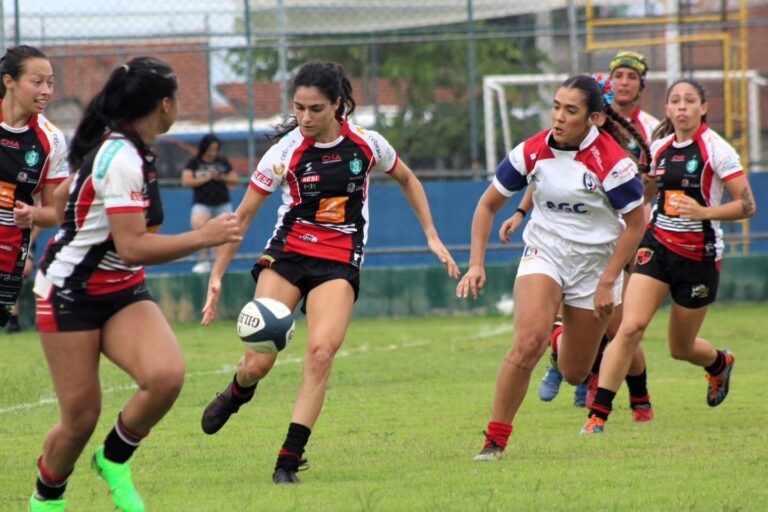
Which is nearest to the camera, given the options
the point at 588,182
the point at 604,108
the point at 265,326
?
the point at 265,326

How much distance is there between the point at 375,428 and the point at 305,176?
2.16 m

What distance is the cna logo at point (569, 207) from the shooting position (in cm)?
767

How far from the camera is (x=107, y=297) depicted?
5684mm

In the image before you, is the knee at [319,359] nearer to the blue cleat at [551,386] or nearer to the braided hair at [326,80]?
the braided hair at [326,80]

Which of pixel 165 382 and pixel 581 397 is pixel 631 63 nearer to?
pixel 581 397

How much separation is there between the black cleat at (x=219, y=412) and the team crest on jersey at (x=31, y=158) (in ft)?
6.15

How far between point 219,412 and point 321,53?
37.3ft

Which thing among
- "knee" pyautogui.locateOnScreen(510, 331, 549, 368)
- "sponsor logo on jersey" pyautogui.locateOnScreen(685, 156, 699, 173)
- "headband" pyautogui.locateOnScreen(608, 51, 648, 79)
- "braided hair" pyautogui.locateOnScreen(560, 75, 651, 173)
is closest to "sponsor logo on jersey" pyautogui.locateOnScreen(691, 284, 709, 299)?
"sponsor logo on jersey" pyautogui.locateOnScreen(685, 156, 699, 173)

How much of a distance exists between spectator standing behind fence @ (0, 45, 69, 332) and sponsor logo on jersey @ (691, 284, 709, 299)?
4219 mm

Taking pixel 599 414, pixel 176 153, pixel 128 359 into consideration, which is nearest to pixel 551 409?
pixel 599 414

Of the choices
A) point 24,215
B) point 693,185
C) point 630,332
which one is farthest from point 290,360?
point 24,215

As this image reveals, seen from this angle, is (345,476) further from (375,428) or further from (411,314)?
(411,314)

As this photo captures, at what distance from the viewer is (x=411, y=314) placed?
1720cm

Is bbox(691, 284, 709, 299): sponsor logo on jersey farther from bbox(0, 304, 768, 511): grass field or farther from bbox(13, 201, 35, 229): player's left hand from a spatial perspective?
bbox(13, 201, 35, 229): player's left hand
